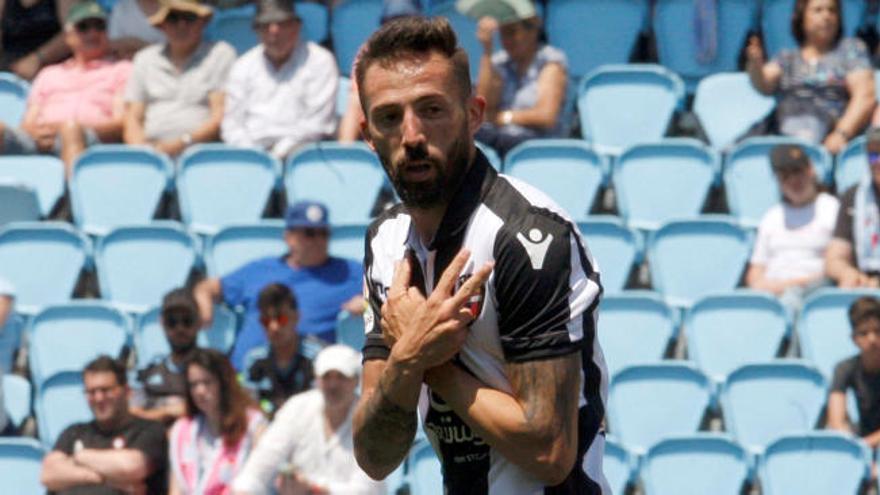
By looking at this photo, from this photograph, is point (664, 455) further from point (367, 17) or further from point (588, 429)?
point (588, 429)

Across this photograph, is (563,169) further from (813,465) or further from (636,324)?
(813,465)

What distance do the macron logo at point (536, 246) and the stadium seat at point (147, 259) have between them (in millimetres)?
6645

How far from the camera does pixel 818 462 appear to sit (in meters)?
8.71

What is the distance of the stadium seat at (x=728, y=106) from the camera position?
10984mm

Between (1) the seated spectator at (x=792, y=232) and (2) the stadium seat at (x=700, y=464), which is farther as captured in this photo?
(1) the seated spectator at (x=792, y=232)

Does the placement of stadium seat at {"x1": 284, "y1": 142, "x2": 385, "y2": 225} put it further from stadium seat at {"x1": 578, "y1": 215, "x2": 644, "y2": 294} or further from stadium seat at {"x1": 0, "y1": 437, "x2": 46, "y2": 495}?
stadium seat at {"x1": 0, "y1": 437, "x2": 46, "y2": 495}

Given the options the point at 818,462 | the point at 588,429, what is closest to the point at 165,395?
the point at 818,462

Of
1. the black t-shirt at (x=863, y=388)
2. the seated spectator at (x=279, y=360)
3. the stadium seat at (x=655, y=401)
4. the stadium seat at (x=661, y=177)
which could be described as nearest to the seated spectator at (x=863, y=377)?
the black t-shirt at (x=863, y=388)

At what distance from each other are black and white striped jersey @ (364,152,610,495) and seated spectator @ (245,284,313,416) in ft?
17.0

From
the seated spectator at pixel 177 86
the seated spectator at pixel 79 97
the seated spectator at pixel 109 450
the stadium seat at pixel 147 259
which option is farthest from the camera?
the seated spectator at pixel 79 97

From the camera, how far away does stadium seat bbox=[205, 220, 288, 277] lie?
10156mm

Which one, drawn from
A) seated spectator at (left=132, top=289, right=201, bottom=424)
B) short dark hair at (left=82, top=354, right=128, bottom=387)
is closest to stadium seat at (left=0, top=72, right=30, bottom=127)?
seated spectator at (left=132, top=289, right=201, bottom=424)

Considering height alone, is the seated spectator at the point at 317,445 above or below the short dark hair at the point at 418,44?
below

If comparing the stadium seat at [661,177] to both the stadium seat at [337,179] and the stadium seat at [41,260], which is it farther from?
the stadium seat at [41,260]
